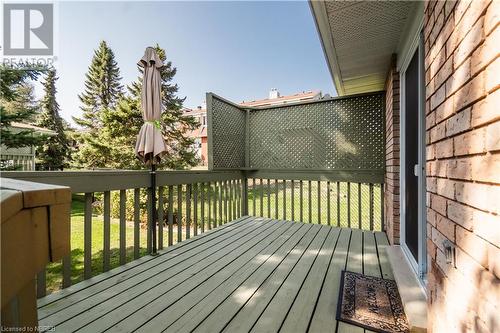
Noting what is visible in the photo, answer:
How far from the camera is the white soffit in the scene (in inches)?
86.0

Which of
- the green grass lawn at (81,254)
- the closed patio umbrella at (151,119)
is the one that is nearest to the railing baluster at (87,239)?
the closed patio umbrella at (151,119)

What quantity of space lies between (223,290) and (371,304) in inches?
48.0

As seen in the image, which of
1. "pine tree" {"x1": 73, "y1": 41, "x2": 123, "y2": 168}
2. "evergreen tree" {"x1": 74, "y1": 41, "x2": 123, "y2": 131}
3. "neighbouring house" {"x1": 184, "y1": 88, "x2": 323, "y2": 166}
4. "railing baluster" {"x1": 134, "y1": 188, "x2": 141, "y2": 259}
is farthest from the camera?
"neighbouring house" {"x1": 184, "y1": 88, "x2": 323, "y2": 166}

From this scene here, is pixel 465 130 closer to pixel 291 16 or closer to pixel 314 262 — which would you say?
pixel 314 262

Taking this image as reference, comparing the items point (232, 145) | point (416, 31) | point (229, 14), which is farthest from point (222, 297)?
point (229, 14)

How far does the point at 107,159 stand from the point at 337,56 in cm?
1033

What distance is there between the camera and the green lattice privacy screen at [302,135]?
14.2 ft

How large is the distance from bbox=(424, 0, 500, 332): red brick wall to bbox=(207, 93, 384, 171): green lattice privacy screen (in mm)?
2976

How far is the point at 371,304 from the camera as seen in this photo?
76.5 inches

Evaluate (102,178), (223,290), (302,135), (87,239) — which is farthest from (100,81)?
(223,290)

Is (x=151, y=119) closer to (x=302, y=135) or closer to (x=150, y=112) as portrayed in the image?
(x=150, y=112)

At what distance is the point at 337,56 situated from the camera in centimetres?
327

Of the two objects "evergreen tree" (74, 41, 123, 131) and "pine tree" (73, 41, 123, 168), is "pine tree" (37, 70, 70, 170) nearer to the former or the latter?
"pine tree" (73, 41, 123, 168)

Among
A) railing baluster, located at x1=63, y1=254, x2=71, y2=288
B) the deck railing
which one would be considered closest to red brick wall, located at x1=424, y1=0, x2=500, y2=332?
the deck railing
